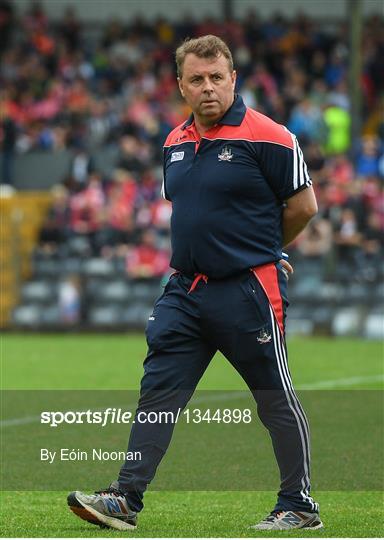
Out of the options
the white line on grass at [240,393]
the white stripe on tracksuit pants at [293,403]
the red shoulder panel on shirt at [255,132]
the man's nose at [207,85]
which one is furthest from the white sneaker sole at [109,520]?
the white line on grass at [240,393]

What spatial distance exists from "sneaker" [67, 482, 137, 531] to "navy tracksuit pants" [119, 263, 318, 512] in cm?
4

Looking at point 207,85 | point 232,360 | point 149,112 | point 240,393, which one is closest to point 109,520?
point 232,360

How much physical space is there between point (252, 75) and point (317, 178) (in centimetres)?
470

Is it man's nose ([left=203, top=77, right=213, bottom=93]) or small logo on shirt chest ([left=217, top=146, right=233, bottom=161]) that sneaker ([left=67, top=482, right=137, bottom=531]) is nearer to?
small logo on shirt chest ([left=217, top=146, right=233, bottom=161])

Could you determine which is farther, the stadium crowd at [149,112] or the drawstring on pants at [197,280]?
the stadium crowd at [149,112]

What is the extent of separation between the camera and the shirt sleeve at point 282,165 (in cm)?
663

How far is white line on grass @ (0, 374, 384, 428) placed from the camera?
1104cm

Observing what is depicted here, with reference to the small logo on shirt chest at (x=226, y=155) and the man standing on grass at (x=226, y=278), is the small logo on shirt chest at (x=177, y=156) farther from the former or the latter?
the small logo on shirt chest at (x=226, y=155)

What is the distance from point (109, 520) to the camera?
259 inches

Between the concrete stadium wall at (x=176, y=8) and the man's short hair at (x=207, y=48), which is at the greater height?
the man's short hair at (x=207, y=48)

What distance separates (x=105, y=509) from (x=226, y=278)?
3.86 ft

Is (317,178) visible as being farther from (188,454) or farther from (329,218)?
(188,454)

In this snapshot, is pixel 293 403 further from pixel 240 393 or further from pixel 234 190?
pixel 240 393

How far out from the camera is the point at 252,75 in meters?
27.6
